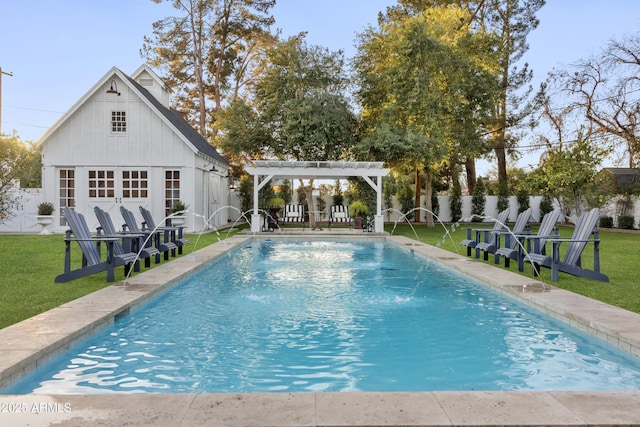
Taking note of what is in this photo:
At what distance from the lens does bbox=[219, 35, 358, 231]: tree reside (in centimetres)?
2056

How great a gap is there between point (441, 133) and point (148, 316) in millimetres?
16881

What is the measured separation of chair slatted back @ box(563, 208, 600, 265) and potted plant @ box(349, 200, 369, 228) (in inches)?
493

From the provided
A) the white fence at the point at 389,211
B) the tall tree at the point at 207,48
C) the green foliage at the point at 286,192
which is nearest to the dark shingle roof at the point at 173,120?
the green foliage at the point at 286,192

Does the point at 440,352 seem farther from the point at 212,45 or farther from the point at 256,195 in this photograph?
the point at 212,45

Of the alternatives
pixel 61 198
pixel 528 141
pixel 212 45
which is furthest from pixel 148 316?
pixel 212 45

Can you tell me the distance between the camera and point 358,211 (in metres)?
22.8

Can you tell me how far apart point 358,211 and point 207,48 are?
53.1ft

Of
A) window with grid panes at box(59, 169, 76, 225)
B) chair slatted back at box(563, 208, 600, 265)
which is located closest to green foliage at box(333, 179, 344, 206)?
window with grid panes at box(59, 169, 76, 225)

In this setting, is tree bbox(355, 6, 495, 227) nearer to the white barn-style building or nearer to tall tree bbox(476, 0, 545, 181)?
tall tree bbox(476, 0, 545, 181)

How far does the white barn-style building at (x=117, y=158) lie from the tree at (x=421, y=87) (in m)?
→ 7.48

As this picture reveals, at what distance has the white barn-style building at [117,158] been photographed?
1802 centimetres

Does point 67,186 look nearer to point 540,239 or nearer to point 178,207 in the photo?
point 178,207

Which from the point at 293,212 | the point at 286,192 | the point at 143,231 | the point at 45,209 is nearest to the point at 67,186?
the point at 45,209

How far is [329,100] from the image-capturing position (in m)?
20.8
